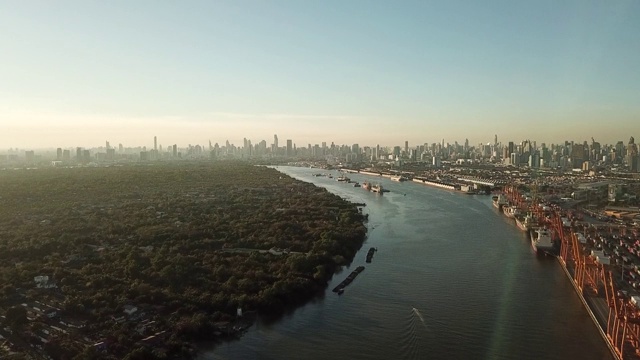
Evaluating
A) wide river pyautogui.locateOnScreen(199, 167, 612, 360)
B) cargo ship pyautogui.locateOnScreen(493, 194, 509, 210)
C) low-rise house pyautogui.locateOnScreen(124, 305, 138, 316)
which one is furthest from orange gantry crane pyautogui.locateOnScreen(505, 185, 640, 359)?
cargo ship pyautogui.locateOnScreen(493, 194, 509, 210)

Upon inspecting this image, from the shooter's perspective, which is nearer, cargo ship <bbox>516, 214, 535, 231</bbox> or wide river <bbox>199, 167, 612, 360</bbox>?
wide river <bbox>199, 167, 612, 360</bbox>

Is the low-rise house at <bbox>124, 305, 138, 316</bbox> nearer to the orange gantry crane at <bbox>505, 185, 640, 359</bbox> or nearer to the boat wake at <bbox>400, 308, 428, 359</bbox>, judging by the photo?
the boat wake at <bbox>400, 308, 428, 359</bbox>

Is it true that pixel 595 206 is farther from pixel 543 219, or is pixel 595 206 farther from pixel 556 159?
pixel 556 159

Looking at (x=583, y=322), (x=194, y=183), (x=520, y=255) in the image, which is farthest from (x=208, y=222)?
(x=194, y=183)

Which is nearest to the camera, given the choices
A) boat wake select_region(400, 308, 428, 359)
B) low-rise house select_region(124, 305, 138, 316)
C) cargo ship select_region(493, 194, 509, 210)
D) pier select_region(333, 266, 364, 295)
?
boat wake select_region(400, 308, 428, 359)

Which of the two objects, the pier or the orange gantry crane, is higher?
the orange gantry crane

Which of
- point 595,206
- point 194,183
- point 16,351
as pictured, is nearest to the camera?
point 16,351

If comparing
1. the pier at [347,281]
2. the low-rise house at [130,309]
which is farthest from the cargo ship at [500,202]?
the low-rise house at [130,309]

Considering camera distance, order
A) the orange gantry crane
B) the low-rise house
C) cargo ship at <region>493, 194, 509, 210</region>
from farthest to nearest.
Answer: cargo ship at <region>493, 194, 509, 210</region> → the low-rise house → the orange gantry crane
